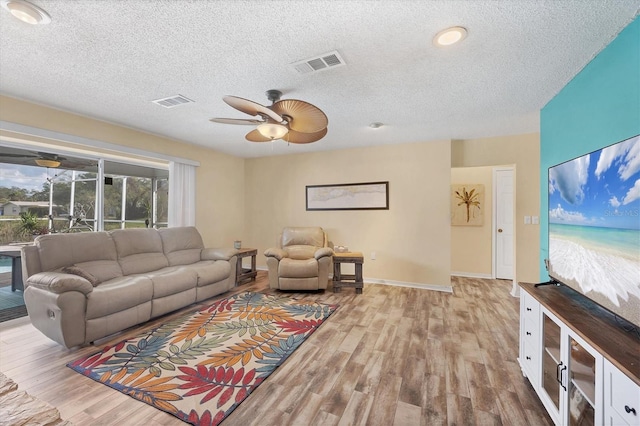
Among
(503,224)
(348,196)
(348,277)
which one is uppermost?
(348,196)

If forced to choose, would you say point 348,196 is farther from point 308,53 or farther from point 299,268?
point 308,53

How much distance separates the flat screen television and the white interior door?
3341mm

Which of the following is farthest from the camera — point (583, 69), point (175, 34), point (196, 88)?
point (196, 88)

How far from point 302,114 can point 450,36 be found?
116 centimetres

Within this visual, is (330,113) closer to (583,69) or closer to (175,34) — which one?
(175,34)

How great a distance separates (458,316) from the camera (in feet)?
10.2

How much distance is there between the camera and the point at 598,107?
1.84 metres

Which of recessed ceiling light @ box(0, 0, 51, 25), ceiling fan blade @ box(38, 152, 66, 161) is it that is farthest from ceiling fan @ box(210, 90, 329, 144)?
ceiling fan blade @ box(38, 152, 66, 161)

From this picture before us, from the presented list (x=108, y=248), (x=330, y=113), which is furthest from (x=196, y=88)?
(x=108, y=248)

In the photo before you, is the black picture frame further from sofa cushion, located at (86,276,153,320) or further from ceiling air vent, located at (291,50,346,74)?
sofa cushion, located at (86,276,153,320)

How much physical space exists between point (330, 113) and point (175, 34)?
1794mm

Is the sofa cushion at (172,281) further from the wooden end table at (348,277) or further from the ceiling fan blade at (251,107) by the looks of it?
the ceiling fan blade at (251,107)

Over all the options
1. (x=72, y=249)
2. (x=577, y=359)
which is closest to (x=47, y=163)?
(x=72, y=249)

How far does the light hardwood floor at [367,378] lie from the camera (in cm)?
160
